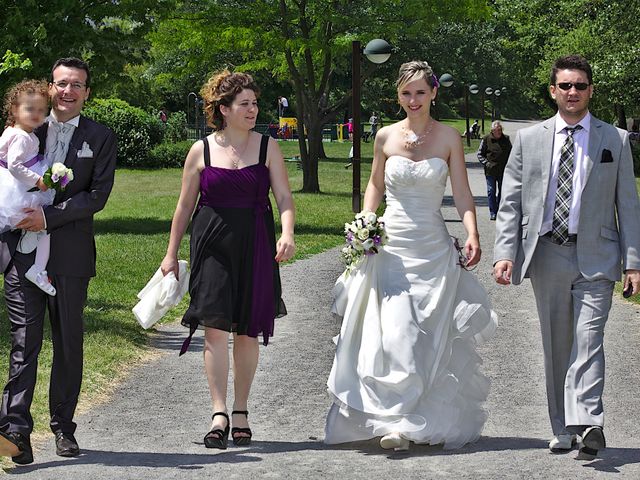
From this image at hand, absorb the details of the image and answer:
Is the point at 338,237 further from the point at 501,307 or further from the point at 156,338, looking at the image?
the point at 156,338

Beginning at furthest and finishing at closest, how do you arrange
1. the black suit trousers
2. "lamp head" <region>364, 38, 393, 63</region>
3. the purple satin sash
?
"lamp head" <region>364, 38, 393, 63</region>, the purple satin sash, the black suit trousers

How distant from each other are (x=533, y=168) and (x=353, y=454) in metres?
1.86

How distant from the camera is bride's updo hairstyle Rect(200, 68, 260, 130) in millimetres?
7406

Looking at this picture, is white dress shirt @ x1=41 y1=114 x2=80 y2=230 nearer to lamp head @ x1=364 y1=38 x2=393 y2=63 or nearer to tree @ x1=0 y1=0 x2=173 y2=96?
tree @ x1=0 y1=0 x2=173 y2=96

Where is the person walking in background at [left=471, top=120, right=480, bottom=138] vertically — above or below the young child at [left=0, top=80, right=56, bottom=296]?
below

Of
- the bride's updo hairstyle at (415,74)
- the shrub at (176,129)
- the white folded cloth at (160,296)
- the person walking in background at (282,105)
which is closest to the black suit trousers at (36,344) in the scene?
the white folded cloth at (160,296)

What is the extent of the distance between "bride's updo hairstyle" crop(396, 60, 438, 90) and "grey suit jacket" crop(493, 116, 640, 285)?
729 mm

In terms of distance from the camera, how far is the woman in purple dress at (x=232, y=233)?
7.35m

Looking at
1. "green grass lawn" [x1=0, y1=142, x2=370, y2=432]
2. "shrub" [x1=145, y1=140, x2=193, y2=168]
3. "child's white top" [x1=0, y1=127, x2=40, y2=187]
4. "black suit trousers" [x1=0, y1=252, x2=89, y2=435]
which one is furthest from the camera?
"shrub" [x1=145, y1=140, x2=193, y2=168]

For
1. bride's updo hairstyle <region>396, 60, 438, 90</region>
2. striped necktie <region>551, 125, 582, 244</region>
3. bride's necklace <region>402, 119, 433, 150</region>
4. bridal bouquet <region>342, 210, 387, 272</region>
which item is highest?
bride's updo hairstyle <region>396, 60, 438, 90</region>

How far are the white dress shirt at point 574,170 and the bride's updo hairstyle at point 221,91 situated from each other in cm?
172

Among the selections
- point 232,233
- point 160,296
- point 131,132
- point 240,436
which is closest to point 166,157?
point 131,132

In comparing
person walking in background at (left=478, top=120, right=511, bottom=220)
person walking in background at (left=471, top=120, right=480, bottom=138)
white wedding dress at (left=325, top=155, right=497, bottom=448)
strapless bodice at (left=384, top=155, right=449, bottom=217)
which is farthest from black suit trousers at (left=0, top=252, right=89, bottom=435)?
person walking in background at (left=471, top=120, right=480, bottom=138)

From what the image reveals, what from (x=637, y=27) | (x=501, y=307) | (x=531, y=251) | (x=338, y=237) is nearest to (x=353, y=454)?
(x=531, y=251)
